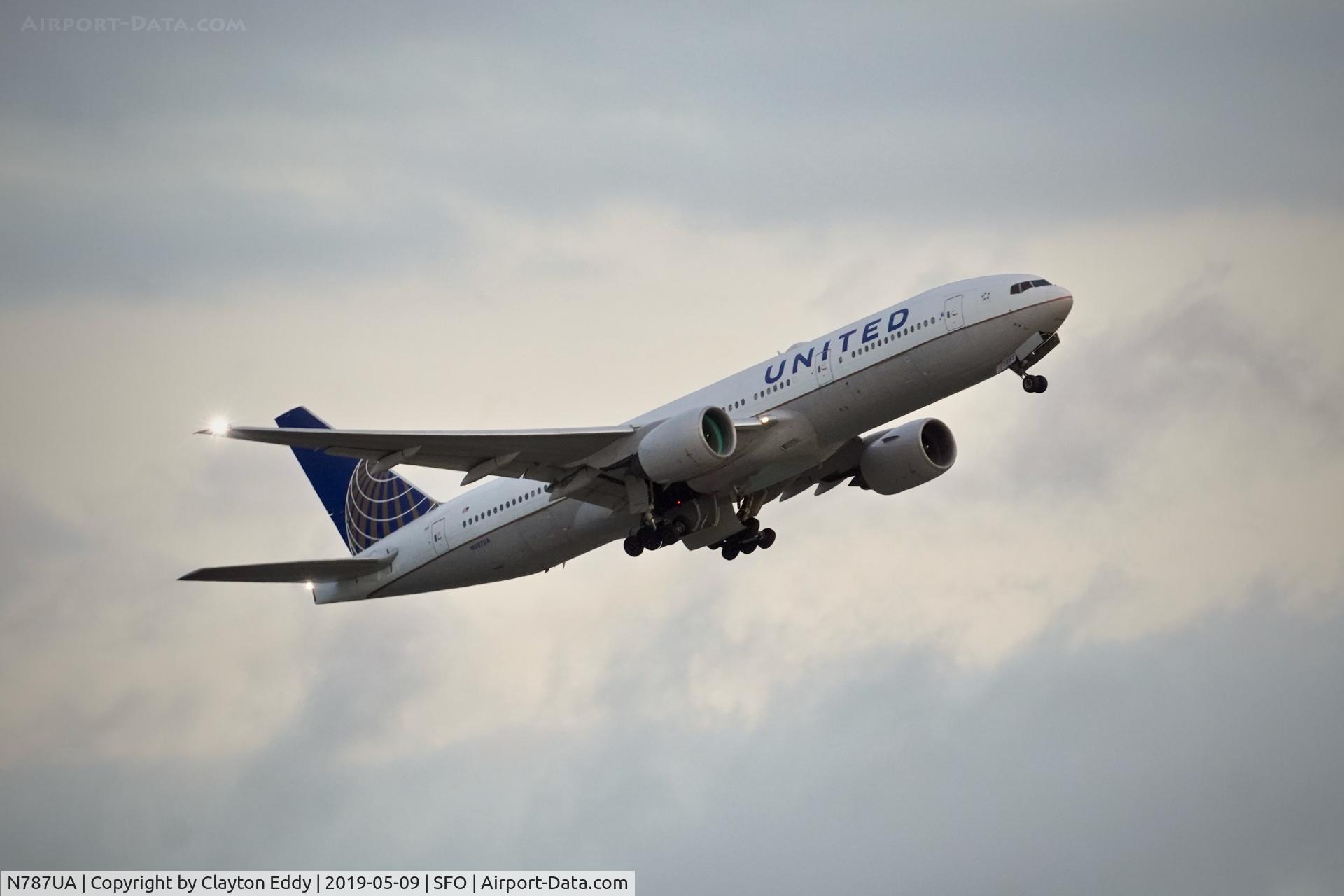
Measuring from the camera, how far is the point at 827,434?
40.7m

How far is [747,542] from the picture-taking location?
47562 millimetres

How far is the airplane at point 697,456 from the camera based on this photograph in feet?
127

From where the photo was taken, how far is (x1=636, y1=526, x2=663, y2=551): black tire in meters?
43.0

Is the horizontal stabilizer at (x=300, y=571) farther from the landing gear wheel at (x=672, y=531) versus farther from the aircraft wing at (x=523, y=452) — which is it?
the landing gear wheel at (x=672, y=531)

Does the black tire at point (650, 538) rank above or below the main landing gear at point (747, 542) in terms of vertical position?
below

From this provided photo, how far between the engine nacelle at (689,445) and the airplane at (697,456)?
0.05m

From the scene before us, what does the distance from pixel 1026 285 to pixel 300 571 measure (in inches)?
849

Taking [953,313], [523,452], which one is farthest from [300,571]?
[953,313]

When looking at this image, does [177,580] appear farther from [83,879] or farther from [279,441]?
[83,879]

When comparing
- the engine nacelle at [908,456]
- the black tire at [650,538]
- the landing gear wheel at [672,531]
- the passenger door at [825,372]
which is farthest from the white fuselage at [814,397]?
the engine nacelle at [908,456]

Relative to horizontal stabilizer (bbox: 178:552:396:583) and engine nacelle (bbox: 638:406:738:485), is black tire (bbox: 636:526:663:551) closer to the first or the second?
engine nacelle (bbox: 638:406:738:485)

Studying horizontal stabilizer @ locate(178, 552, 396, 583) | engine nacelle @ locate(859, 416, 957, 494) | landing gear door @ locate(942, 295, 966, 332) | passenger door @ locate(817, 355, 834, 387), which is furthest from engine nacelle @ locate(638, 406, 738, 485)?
horizontal stabilizer @ locate(178, 552, 396, 583)

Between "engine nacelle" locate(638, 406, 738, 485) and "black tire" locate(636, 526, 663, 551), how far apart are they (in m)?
2.60

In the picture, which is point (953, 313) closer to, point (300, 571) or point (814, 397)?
point (814, 397)
